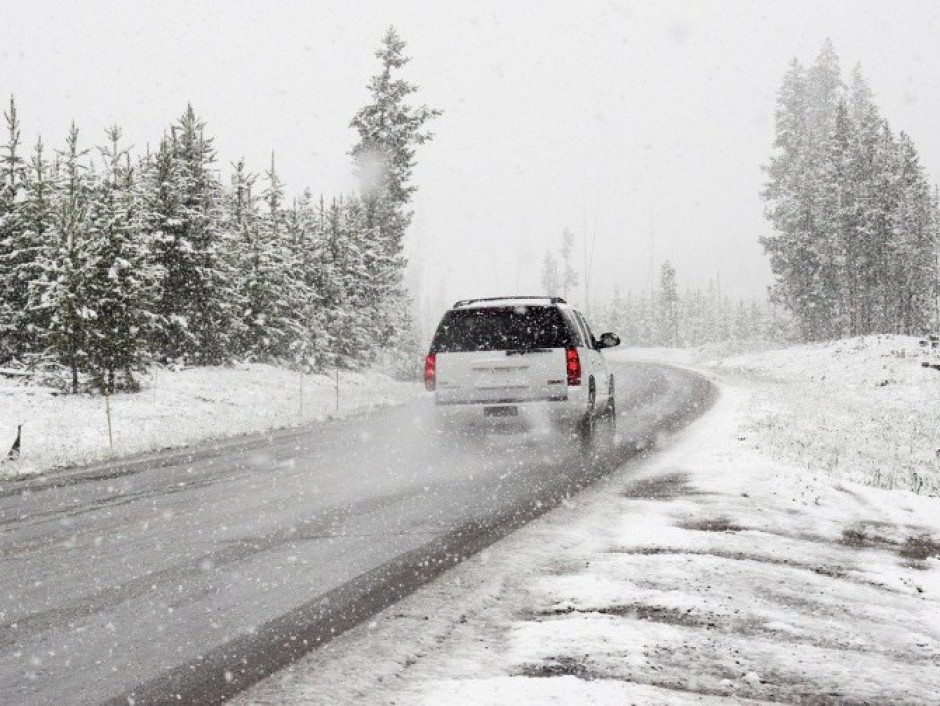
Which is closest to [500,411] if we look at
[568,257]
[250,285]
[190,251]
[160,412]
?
[160,412]

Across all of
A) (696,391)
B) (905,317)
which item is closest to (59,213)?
(696,391)

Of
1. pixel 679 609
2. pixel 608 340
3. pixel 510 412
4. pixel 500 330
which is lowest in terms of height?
pixel 679 609

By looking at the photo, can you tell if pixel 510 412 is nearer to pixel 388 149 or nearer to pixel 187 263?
pixel 187 263

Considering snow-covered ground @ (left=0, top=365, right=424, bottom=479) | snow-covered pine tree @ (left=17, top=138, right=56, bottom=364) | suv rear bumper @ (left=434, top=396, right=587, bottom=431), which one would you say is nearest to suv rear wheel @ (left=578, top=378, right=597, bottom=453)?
suv rear bumper @ (left=434, top=396, right=587, bottom=431)

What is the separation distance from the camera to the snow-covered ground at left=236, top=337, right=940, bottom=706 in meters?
3.42

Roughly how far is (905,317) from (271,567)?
63189 mm

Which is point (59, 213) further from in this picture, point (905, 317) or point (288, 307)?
point (905, 317)

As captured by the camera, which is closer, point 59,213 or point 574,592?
point 574,592

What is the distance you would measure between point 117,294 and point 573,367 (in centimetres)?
1245

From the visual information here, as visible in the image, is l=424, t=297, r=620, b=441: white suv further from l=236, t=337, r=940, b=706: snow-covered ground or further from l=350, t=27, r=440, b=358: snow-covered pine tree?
l=350, t=27, r=440, b=358: snow-covered pine tree

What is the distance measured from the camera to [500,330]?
1228 centimetres

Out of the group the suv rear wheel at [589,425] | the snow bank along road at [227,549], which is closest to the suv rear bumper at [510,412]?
the suv rear wheel at [589,425]

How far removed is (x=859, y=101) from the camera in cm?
6159

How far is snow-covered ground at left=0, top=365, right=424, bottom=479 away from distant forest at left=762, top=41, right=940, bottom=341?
3560 cm
